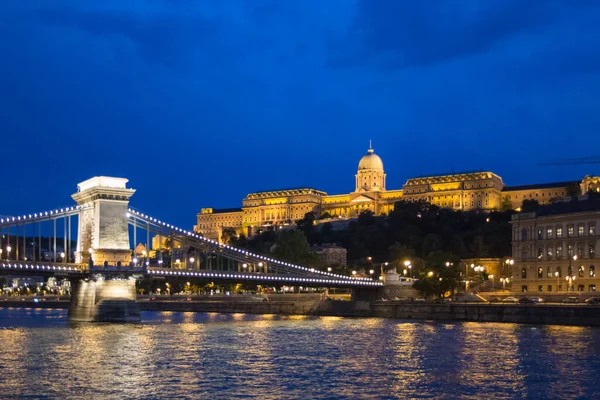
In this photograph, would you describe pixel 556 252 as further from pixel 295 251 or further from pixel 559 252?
pixel 295 251

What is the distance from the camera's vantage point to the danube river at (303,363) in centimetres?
2828

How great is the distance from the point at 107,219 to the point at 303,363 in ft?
93.7

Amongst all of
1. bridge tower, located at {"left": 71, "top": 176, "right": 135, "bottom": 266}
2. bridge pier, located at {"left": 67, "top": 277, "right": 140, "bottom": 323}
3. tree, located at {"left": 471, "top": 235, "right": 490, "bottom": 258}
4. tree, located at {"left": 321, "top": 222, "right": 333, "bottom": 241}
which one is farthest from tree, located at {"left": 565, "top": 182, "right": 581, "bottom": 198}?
bridge pier, located at {"left": 67, "top": 277, "right": 140, "bottom": 323}

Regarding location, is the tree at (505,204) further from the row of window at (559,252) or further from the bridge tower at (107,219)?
the bridge tower at (107,219)

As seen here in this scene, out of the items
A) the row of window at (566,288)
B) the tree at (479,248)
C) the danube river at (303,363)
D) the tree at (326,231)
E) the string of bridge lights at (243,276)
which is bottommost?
the danube river at (303,363)

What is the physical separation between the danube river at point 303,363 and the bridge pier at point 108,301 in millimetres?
3732

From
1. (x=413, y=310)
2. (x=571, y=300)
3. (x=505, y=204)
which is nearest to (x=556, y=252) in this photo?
(x=571, y=300)

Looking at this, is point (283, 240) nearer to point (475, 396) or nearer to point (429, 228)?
point (429, 228)

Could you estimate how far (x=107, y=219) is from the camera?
6041 centimetres

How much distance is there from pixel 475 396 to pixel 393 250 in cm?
9667

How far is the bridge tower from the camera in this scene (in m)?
60.2

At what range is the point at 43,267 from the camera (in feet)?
180

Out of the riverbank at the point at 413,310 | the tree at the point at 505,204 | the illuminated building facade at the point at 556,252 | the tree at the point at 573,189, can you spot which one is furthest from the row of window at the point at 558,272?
the tree at the point at 505,204

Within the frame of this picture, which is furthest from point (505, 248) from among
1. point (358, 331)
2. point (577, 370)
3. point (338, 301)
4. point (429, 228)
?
point (577, 370)
